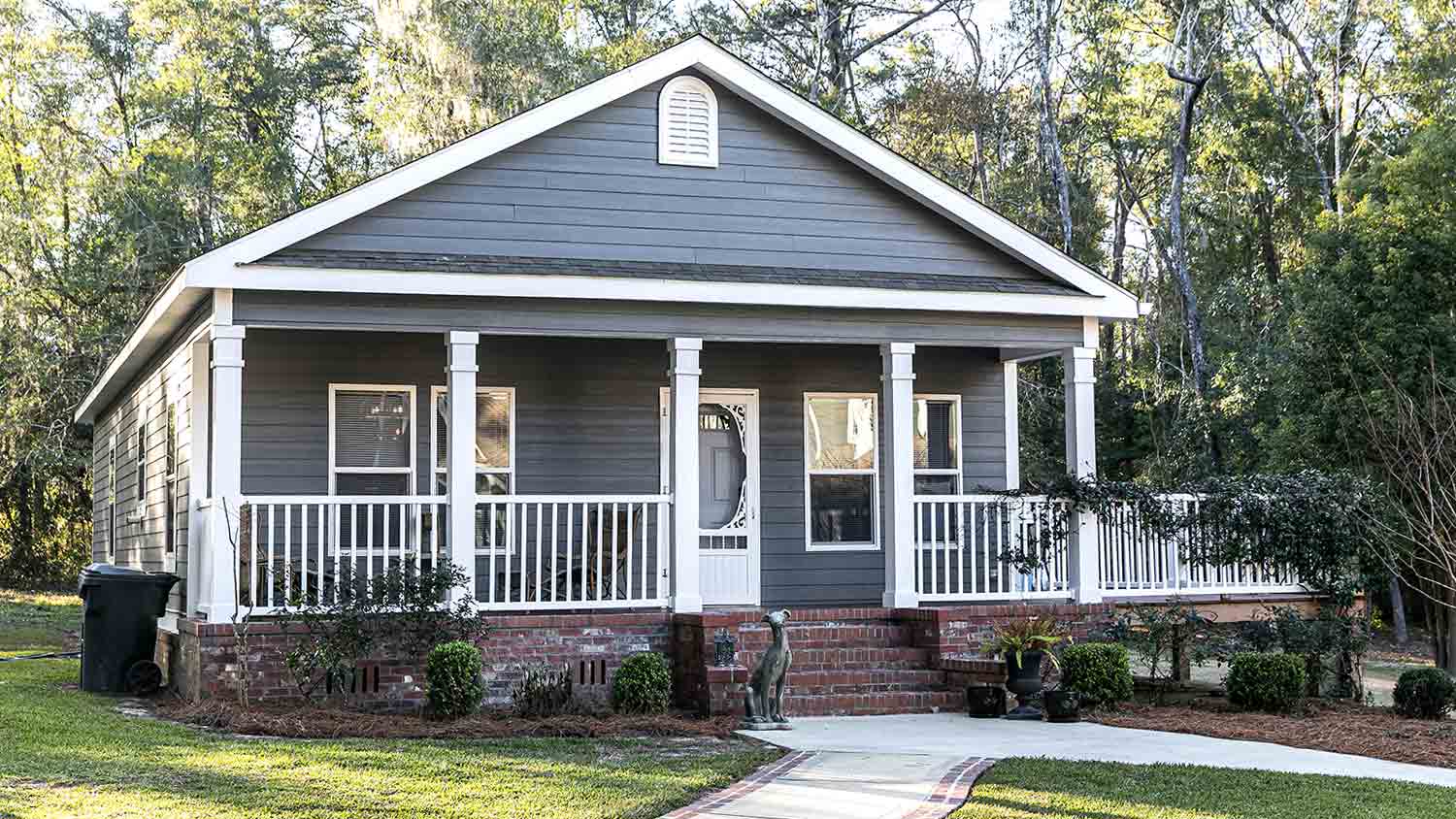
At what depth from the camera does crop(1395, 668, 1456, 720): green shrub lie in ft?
42.4

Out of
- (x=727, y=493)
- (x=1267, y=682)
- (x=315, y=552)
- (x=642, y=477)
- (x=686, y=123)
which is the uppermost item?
(x=686, y=123)

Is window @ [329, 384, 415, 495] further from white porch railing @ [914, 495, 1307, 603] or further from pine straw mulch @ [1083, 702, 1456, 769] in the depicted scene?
pine straw mulch @ [1083, 702, 1456, 769]

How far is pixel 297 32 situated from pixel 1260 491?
29139mm

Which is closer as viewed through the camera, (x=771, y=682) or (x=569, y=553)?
(x=771, y=682)

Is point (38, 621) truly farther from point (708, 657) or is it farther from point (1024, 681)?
point (1024, 681)

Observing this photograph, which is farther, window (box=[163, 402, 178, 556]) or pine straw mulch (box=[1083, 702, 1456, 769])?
window (box=[163, 402, 178, 556])

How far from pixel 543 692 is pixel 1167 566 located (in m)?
6.16

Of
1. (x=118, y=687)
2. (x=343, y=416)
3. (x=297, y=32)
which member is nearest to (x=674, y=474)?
(x=343, y=416)

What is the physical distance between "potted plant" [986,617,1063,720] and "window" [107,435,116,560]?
14184 mm

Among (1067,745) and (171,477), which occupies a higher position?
(171,477)

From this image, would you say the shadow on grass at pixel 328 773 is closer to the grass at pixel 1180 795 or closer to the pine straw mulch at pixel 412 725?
the pine straw mulch at pixel 412 725

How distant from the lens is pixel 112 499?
22.6 metres

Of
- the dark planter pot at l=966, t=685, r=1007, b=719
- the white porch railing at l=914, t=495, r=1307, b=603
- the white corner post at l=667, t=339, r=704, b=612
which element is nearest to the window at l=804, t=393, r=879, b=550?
the white porch railing at l=914, t=495, r=1307, b=603

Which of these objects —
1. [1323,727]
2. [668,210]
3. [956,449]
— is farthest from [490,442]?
[1323,727]
